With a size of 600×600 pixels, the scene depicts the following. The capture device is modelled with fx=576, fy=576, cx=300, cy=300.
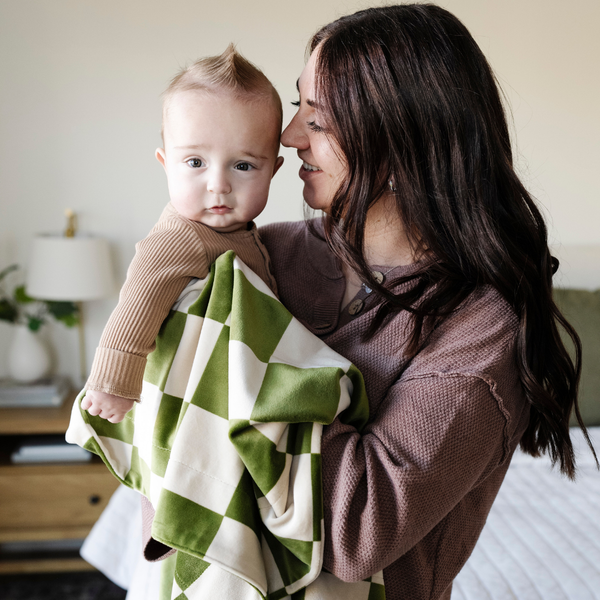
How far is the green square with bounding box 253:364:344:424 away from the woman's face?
1.12 feet

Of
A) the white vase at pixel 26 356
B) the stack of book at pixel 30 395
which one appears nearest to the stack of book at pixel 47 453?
the stack of book at pixel 30 395

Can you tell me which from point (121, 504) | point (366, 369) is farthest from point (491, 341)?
point (121, 504)

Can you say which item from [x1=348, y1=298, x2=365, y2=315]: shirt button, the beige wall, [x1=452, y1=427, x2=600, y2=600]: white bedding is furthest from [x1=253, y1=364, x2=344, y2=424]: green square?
the beige wall

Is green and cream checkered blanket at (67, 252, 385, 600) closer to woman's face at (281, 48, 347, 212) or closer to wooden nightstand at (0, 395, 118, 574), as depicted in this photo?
woman's face at (281, 48, 347, 212)

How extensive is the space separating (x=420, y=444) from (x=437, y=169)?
16.6 inches

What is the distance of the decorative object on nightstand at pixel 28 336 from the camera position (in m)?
2.45

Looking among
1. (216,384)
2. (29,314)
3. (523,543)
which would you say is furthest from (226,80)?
(29,314)

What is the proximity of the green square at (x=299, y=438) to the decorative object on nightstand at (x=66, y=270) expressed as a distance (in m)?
1.80

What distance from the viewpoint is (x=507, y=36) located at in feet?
8.29

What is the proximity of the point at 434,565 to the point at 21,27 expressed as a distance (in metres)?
2.52

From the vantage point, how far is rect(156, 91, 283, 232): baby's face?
93cm

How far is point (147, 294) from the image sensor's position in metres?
0.80

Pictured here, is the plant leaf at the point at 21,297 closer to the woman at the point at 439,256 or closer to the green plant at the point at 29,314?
the green plant at the point at 29,314

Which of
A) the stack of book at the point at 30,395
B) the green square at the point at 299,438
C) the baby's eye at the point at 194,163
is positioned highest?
the baby's eye at the point at 194,163
